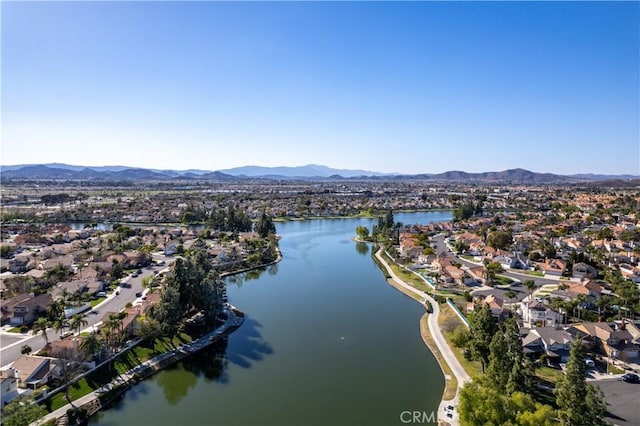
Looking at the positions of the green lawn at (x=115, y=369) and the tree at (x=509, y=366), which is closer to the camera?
the tree at (x=509, y=366)

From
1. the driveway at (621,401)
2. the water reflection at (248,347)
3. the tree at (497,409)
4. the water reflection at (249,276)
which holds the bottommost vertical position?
the water reflection at (249,276)

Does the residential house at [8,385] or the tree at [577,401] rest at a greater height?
the tree at [577,401]

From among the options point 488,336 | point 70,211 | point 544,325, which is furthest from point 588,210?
point 70,211

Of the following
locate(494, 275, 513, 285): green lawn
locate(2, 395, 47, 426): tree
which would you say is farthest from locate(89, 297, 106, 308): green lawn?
locate(494, 275, 513, 285): green lawn

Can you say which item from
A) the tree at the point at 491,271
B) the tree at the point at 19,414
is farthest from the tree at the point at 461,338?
the tree at the point at 19,414

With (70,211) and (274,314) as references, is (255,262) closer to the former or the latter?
(274,314)

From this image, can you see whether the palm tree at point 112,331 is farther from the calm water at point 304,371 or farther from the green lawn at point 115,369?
the calm water at point 304,371
